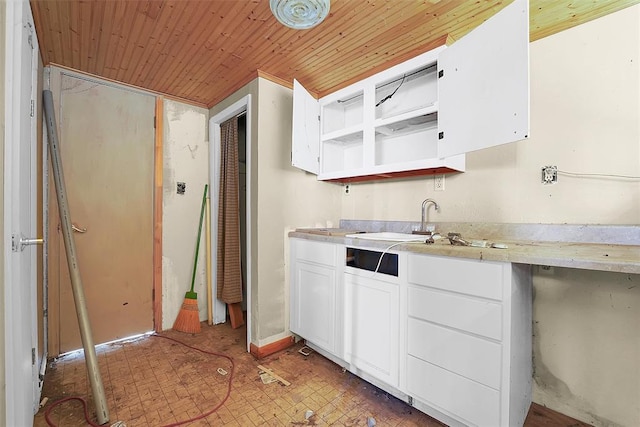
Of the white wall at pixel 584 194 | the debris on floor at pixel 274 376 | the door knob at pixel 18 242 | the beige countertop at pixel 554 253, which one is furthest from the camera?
the debris on floor at pixel 274 376

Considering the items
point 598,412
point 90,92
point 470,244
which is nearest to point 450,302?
point 470,244

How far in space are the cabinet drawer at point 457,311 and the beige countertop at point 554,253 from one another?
204 millimetres

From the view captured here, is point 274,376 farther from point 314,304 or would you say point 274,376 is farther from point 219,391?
point 314,304

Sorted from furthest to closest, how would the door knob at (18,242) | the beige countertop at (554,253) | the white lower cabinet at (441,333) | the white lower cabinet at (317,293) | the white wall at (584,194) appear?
the white lower cabinet at (317,293), the white wall at (584,194), the white lower cabinet at (441,333), the door knob at (18,242), the beige countertop at (554,253)

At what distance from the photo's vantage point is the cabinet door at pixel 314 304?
73.9 inches

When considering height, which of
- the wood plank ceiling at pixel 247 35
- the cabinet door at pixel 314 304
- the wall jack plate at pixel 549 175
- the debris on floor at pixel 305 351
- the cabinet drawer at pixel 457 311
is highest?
the wood plank ceiling at pixel 247 35

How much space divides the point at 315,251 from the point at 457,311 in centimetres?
103

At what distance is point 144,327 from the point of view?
7.77 ft

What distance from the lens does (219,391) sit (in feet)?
5.39

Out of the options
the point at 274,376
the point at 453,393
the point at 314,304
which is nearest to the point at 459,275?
the point at 453,393

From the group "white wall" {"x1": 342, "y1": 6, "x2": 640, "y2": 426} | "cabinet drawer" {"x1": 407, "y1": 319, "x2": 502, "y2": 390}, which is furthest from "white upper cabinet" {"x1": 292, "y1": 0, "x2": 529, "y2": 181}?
"cabinet drawer" {"x1": 407, "y1": 319, "x2": 502, "y2": 390}

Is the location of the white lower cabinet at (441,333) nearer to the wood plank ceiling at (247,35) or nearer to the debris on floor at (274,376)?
the debris on floor at (274,376)

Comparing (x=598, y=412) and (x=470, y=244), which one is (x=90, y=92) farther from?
(x=598, y=412)

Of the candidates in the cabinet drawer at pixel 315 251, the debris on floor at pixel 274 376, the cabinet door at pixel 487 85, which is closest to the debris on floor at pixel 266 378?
the debris on floor at pixel 274 376
